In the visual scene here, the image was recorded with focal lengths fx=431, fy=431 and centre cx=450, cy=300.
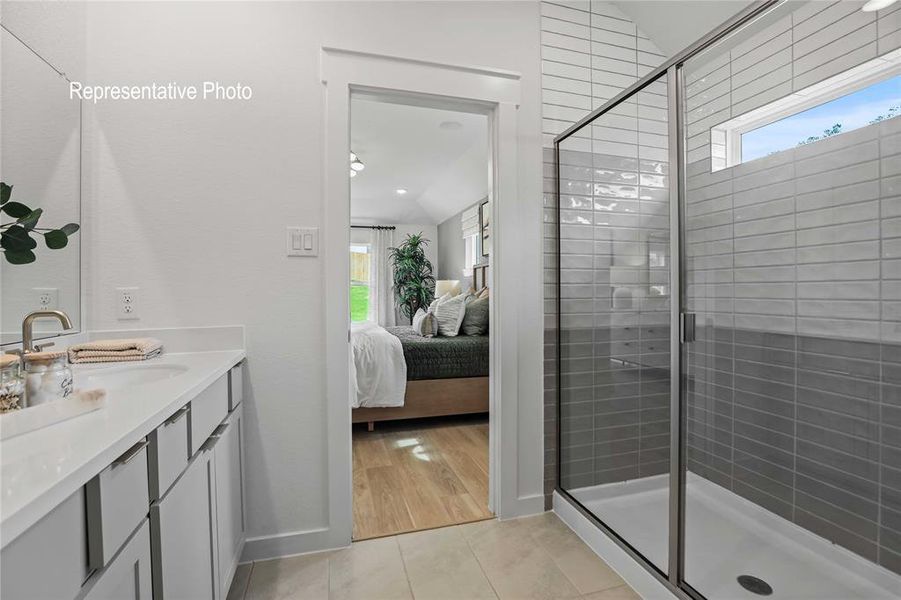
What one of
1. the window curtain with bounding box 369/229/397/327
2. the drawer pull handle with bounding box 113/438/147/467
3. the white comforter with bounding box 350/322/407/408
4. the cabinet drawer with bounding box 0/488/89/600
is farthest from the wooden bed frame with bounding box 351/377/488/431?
the window curtain with bounding box 369/229/397/327

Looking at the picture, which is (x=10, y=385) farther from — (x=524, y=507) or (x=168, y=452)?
(x=524, y=507)

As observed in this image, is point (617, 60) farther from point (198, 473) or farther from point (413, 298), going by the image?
point (413, 298)

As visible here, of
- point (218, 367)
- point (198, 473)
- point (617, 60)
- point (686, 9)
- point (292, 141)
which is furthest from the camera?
point (617, 60)

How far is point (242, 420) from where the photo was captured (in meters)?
1.76

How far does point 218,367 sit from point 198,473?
0.33 meters

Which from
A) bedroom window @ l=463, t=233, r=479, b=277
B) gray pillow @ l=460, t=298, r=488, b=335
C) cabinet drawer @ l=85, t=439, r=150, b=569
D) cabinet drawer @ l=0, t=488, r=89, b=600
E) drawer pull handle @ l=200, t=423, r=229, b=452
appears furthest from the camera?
bedroom window @ l=463, t=233, r=479, b=277

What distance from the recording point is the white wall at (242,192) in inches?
65.7

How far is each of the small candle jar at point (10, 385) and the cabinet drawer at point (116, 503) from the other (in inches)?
13.8

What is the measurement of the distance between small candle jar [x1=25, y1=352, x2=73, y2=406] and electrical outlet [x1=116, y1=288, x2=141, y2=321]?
0.72 m

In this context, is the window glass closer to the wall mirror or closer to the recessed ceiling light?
the recessed ceiling light

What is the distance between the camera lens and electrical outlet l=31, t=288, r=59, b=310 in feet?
4.55

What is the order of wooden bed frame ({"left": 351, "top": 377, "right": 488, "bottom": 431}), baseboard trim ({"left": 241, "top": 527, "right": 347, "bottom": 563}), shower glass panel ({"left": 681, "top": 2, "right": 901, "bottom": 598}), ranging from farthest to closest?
wooden bed frame ({"left": 351, "top": 377, "right": 488, "bottom": 431}) < baseboard trim ({"left": 241, "top": 527, "right": 347, "bottom": 563}) < shower glass panel ({"left": 681, "top": 2, "right": 901, "bottom": 598})

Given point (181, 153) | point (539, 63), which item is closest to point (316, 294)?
point (181, 153)

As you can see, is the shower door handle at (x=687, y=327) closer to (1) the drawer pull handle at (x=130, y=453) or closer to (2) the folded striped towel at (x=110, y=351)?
(1) the drawer pull handle at (x=130, y=453)
